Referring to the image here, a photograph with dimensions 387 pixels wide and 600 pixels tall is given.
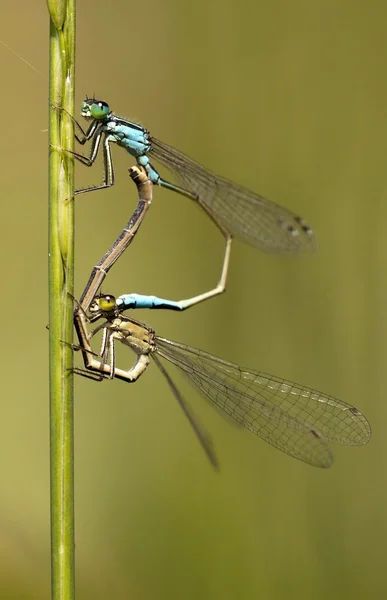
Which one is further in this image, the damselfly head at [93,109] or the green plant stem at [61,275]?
the damselfly head at [93,109]

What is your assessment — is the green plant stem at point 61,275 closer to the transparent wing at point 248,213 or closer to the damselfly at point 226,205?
the damselfly at point 226,205

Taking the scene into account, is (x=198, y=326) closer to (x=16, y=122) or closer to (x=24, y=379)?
(x=24, y=379)

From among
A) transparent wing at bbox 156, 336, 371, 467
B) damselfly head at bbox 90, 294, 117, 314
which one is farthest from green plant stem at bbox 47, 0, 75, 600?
transparent wing at bbox 156, 336, 371, 467

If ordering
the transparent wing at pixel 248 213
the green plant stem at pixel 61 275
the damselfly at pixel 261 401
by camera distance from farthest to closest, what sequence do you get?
the transparent wing at pixel 248 213 < the damselfly at pixel 261 401 < the green plant stem at pixel 61 275

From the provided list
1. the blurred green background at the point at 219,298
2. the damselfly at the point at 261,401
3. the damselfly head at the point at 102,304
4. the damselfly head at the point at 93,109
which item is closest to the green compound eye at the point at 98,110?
the damselfly head at the point at 93,109

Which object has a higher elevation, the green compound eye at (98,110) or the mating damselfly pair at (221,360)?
the green compound eye at (98,110)

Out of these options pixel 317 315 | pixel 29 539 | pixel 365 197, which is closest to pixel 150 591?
pixel 29 539
